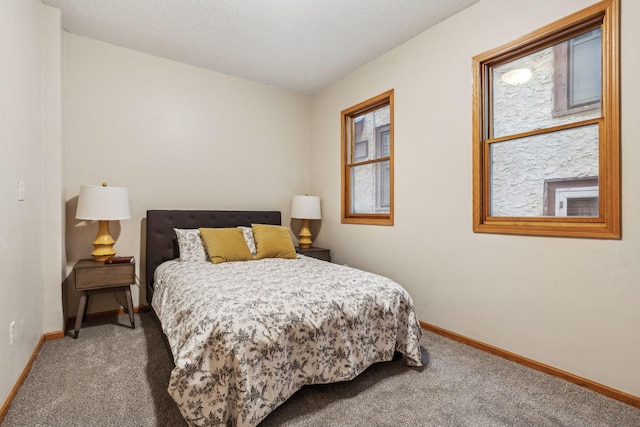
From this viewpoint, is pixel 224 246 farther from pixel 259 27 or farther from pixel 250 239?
pixel 259 27

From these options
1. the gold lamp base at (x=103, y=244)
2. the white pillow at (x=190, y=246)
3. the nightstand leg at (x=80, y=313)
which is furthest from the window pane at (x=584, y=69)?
the nightstand leg at (x=80, y=313)

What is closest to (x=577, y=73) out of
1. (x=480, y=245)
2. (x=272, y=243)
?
(x=480, y=245)

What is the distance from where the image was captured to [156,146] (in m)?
3.27

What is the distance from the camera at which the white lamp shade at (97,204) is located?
8.41 feet

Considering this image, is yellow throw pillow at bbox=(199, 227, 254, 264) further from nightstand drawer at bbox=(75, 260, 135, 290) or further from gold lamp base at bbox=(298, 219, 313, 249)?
gold lamp base at bbox=(298, 219, 313, 249)

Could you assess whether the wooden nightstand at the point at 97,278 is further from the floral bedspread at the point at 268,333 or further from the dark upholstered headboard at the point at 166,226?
the floral bedspread at the point at 268,333

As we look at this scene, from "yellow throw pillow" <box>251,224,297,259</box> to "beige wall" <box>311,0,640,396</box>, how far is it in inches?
33.3

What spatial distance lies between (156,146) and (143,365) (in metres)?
2.17

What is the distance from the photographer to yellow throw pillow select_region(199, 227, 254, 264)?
9.43 ft

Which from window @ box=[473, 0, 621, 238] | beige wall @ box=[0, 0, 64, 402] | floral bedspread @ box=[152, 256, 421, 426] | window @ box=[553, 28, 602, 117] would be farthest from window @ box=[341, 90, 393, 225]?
beige wall @ box=[0, 0, 64, 402]

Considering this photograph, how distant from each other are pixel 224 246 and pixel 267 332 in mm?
1563

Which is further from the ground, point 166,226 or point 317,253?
point 166,226

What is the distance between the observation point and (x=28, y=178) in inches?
80.5

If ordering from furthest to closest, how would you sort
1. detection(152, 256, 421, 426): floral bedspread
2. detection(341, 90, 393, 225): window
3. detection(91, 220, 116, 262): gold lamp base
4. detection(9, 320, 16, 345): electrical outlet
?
detection(341, 90, 393, 225): window → detection(91, 220, 116, 262): gold lamp base → detection(9, 320, 16, 345): electrical outlet → detection(152, 256, 421, 426): floral bedspread
